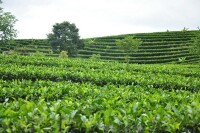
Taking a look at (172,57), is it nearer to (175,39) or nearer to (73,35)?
(175,39)

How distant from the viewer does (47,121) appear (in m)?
3.47

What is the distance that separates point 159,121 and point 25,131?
1.72 m

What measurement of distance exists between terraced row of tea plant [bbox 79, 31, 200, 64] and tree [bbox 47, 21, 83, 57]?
3.86 metres

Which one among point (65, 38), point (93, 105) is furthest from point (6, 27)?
point (93, 105)

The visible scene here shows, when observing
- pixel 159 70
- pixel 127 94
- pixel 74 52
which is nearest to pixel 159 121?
pixel 127 94

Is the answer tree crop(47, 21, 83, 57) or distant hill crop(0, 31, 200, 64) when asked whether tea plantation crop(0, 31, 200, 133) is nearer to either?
distant hill crop(0, 31, 200, 64)

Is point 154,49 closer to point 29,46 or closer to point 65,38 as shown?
point 65,38

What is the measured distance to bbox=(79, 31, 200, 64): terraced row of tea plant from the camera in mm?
50156

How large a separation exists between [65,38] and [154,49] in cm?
1718

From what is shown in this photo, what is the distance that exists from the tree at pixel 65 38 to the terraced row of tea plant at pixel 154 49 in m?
3.86

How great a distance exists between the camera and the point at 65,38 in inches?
2068

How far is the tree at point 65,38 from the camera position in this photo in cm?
5116

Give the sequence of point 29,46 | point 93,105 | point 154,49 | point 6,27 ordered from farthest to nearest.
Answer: point 29,46 → point 154,49 → point 6,27 → point 93,105

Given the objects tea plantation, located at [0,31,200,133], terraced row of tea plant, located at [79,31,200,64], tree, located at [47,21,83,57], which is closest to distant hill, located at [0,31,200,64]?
terraced row of tea plant, located at [79,31,200,64]
